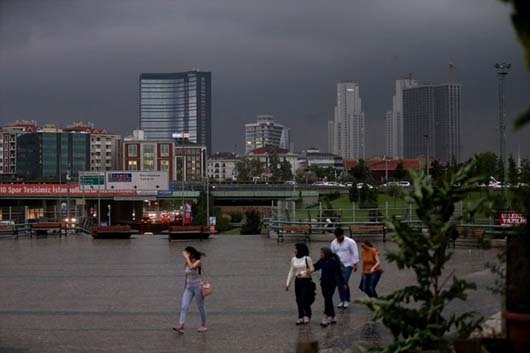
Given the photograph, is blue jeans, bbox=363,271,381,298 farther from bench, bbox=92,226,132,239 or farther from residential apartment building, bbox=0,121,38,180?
residential apartment building, bbox=0,121,38,180

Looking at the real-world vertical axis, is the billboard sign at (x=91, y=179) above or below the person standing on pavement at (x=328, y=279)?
above

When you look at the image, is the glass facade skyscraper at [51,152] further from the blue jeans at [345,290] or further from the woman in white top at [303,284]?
the woman in white top at [303,284]

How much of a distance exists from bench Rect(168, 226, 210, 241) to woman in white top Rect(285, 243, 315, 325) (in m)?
29.2

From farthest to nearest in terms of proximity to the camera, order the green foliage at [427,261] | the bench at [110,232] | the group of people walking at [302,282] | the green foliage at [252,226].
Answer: the green foliage at [252,226] < the bench at [110,232] < the group of people walking at [302,282] < the green foliage at [427,261]

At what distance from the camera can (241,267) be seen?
85.7 ft

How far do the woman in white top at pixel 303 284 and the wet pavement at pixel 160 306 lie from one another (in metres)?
0.23

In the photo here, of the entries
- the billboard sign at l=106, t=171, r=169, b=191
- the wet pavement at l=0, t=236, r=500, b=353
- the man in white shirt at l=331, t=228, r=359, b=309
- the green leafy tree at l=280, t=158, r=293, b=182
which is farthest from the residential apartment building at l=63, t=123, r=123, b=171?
the man in white shirt at l=331, t=228, r=359, b=309

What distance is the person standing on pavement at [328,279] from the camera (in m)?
14.5

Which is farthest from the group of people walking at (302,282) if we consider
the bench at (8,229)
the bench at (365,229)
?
the bench at (8,229)

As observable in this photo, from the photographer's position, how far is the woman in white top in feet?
47.8

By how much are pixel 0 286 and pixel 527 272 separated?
639 inches

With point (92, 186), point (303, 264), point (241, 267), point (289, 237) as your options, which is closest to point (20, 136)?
point (92, 186)

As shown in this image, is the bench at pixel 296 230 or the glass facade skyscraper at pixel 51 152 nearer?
the bench at pixel 296 230

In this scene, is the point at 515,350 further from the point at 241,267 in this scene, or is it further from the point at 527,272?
the point at 241,267
